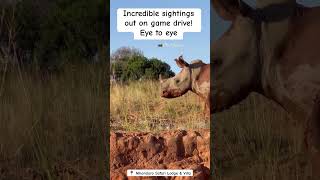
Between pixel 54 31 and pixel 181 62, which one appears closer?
pixel 181 62

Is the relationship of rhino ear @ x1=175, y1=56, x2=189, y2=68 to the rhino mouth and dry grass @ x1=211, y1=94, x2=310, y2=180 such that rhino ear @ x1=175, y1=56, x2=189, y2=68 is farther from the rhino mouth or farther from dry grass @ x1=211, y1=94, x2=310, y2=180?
dry grass @ x1=211, y1=94, x2=310, y2=180

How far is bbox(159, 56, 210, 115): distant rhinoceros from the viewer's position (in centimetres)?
265

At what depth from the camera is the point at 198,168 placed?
261 centimetres

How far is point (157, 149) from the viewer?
268 cm

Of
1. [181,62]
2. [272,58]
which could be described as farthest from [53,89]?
[272,58]

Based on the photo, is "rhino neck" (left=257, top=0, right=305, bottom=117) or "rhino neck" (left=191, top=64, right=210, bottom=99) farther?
"rhino neck" (left=191, top=64, right=210, bottom=99)

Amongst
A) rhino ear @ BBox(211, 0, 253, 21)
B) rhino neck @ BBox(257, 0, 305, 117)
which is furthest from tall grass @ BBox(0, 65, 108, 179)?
rhino neck @ BBox(257, 0, 305, 117)

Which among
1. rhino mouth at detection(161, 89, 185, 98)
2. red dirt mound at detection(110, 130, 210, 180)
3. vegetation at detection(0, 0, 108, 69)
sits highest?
vegetation at detection(0, 0, 108, 69)

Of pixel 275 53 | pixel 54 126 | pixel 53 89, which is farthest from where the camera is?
pixel 53 89

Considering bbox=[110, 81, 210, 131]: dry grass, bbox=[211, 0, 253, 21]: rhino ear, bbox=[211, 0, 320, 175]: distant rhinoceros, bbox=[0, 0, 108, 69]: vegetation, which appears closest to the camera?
bbox=[211, 0, 320, 175]: distant rhinoceros

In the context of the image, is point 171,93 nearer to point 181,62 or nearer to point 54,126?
point 181,62

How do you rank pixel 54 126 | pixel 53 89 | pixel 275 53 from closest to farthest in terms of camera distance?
pixel 275 53, pixel 54 126, pixel 53 89

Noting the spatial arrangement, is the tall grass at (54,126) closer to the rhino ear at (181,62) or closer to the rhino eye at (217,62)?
the rhino ear at (181,62)

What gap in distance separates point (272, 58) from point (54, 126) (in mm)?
1007
